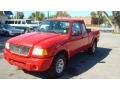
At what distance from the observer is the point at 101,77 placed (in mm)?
6996

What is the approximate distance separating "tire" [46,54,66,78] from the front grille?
2.86ft

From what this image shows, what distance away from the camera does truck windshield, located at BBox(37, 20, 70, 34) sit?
7.79 m

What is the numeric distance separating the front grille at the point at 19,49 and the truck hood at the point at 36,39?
118mm

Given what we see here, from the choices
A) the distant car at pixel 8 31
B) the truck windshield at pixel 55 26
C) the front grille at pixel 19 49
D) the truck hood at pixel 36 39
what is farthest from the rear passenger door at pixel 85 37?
the distant car at pixel 8 31

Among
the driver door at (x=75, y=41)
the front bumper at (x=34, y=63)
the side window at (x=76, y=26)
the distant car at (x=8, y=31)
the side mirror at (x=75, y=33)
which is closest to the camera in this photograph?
the front bumper at (x=34, y=63)

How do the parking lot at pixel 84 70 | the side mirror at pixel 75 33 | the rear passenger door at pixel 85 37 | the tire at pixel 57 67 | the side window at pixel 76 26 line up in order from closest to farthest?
1. the tire at pixel 57 67
2. the parking lot at pixel 84 70
3. the side mirror at pixel 75 33
4. the side window at pixel 76 26
5. the rear passenger door at pixel 85 37

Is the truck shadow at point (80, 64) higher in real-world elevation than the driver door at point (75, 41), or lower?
lower

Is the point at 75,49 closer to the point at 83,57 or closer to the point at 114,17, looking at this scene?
the point at 83,57

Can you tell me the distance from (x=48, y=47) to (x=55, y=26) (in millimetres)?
1808

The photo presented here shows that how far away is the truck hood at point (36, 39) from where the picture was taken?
6.61 meters

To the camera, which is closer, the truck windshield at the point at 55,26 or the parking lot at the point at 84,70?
the parking lot at the point at 84,70

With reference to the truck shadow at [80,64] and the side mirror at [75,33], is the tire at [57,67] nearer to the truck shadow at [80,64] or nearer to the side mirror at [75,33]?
the truck shadow at [80,64]
